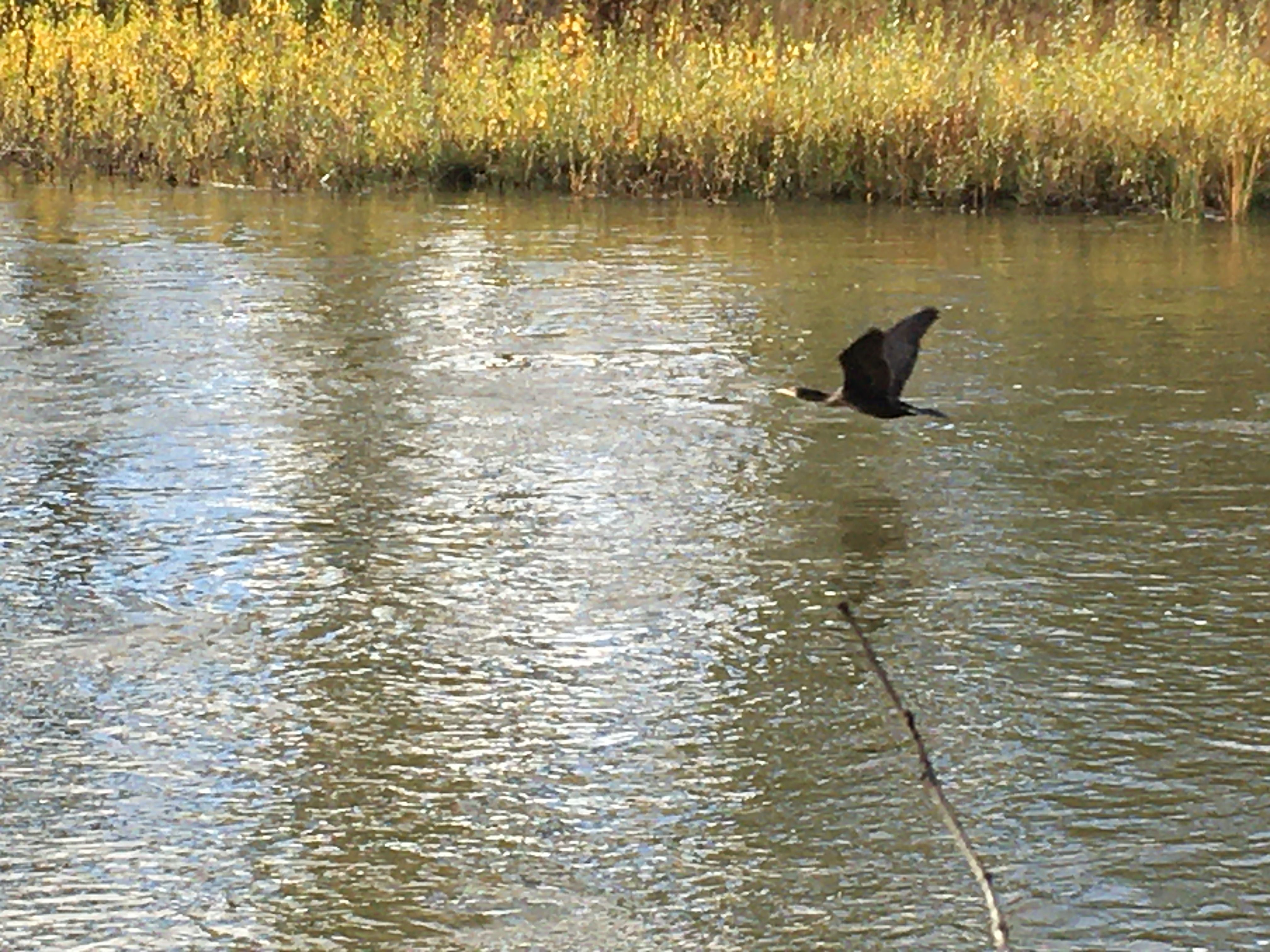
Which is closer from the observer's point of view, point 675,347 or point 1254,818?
point 1254,818

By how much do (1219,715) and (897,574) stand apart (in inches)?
43.7

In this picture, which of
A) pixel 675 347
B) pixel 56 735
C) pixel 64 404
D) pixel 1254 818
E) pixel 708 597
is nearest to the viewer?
pixel 1254 818

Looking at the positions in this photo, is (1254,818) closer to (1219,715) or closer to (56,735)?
(1219,715)

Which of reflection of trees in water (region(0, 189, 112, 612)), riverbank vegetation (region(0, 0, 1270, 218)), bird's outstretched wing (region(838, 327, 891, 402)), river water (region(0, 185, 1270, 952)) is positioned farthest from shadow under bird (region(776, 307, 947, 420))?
riverbank vegetation (region(0, 0, 1270, 218))

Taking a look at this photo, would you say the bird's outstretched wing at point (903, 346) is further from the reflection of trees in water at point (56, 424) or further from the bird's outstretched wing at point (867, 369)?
the reflection of trees in water at point (56, 424)

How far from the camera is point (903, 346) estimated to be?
5.50m

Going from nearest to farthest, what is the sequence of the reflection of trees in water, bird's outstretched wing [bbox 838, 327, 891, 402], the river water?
the river water < the reflection of trees in water < bird's outstretched wing [bbox 838, 327, 891, 402]

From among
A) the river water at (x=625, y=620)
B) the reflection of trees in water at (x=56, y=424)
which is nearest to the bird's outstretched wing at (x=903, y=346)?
the river water at (x=625, y=620)

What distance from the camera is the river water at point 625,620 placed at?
10.7ft

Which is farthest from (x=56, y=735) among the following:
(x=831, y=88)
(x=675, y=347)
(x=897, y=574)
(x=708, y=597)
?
(x=831, y=88)

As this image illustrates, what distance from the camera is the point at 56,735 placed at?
3898mm

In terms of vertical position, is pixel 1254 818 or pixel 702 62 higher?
pixel 702 62

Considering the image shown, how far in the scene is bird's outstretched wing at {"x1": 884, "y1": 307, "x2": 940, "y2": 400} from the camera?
17.8 feet

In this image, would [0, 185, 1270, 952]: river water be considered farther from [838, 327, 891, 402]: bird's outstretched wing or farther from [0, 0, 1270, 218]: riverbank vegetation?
[0, 0, 1270, 218]: riverbank vegetation
